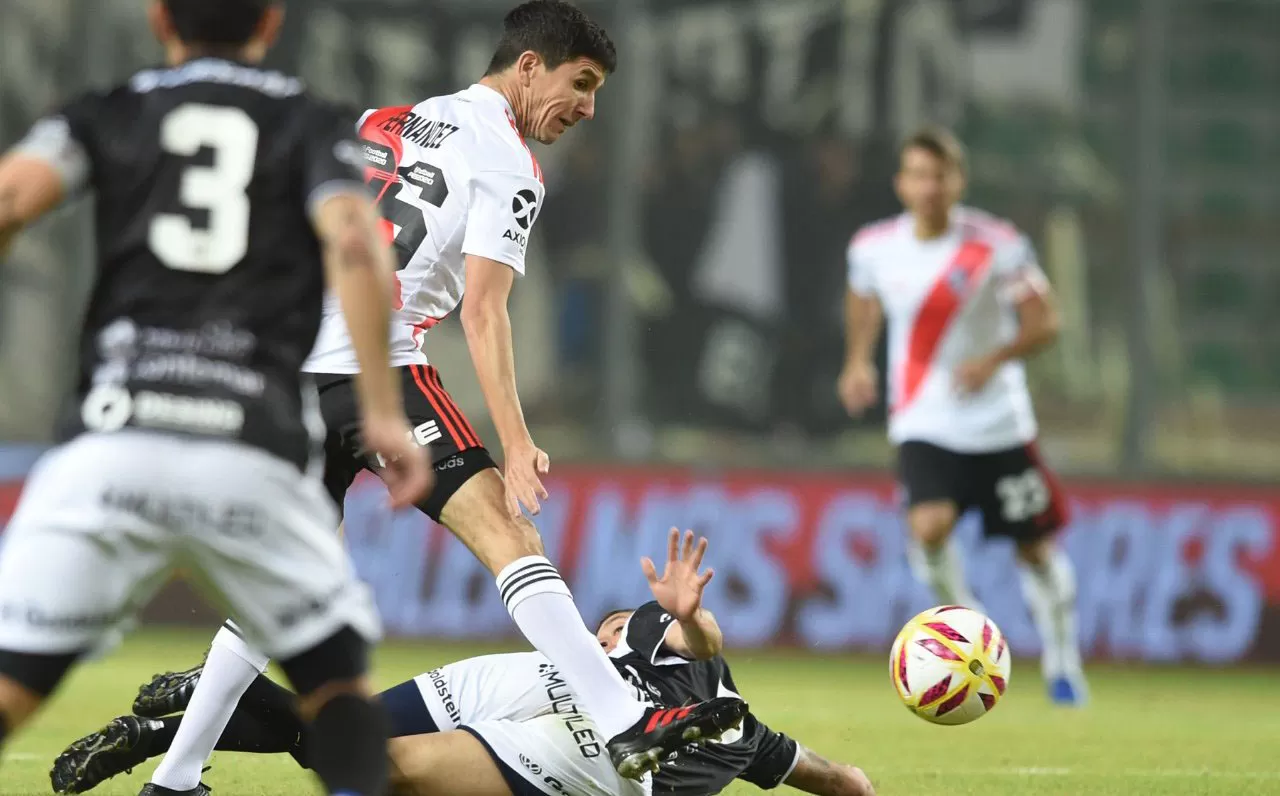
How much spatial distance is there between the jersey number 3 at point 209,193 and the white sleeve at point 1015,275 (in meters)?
7.07

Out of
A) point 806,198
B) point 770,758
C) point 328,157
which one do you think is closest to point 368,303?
point 328,157

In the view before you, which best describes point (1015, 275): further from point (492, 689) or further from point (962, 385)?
point (492, 689)

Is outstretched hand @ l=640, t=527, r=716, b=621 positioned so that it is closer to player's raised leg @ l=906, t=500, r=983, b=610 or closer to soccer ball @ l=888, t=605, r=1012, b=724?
soccer ball @ l=888, t=605, r=1012, b=724

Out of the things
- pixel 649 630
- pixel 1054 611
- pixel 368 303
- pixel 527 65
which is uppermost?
pixel 527 65

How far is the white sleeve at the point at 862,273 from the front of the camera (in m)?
10.4

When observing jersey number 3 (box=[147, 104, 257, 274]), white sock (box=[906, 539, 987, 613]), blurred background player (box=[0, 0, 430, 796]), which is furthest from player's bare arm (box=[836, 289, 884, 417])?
jersey number 3 (box=[147, 104, 257, 274])

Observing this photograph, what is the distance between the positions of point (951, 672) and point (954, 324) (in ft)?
14.0

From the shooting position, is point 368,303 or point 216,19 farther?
point 216,19

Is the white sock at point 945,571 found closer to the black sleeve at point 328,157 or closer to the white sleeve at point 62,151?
the black sleeve at point 328,157

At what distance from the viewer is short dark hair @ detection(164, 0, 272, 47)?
11.3 feet

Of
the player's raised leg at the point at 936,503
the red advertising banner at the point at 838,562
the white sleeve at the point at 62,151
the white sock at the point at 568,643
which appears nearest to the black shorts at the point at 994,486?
the player's raised leg at the point at 936,503

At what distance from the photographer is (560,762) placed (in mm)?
4855

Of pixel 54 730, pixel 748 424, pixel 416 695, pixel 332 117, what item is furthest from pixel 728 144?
pixel 332 117

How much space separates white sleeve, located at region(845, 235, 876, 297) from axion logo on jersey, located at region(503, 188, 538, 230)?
536 cm
